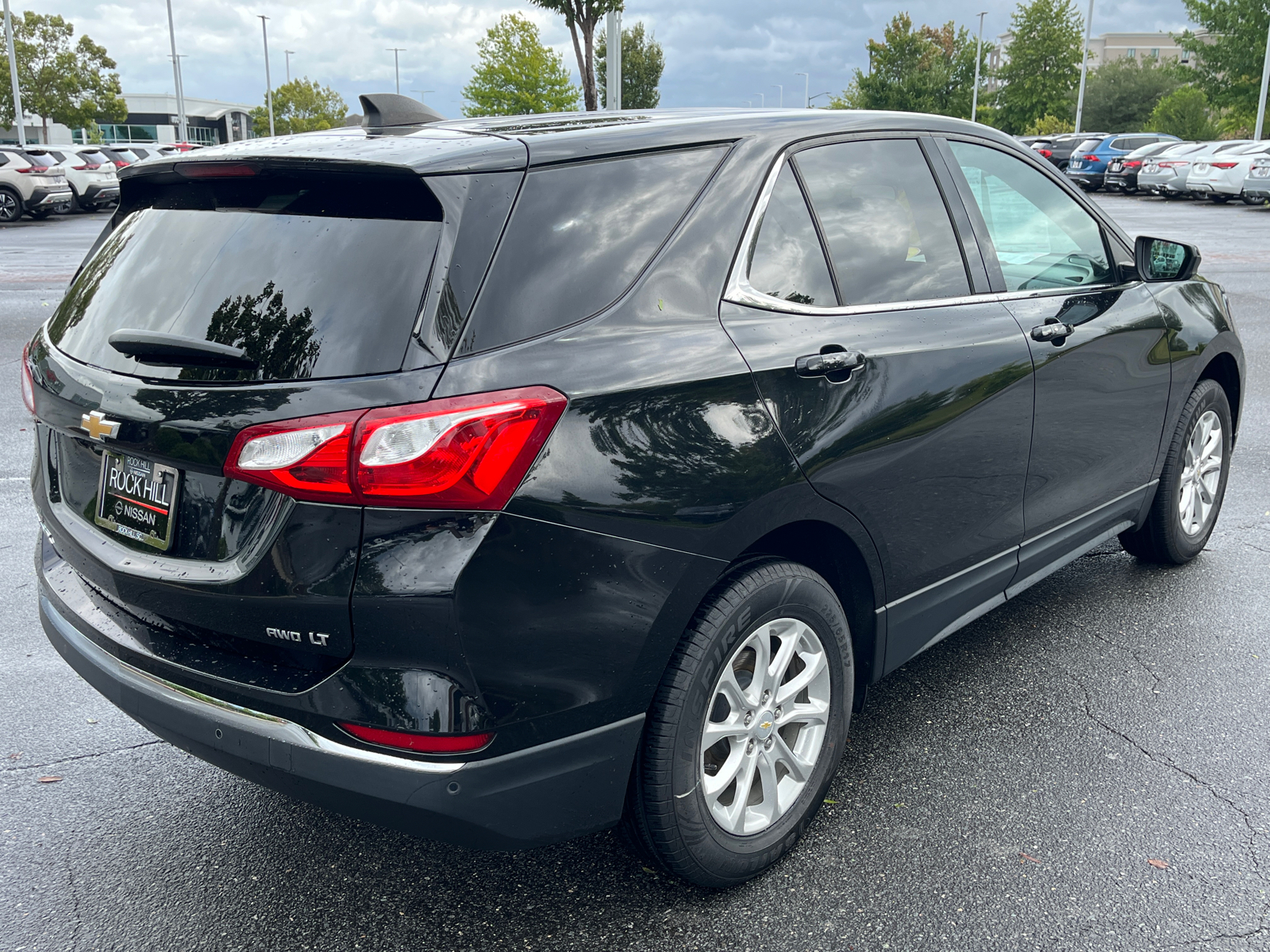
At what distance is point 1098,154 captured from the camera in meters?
38.8

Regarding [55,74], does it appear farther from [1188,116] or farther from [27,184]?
[1188,116]

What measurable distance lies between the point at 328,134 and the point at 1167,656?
3259mm

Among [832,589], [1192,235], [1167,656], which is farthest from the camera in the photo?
[1192,235]

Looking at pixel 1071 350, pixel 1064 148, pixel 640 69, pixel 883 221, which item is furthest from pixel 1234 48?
pixel 883 221

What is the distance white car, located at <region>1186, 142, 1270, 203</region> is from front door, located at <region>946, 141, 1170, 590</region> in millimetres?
29592

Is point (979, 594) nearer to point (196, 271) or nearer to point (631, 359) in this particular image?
point (631, 359)

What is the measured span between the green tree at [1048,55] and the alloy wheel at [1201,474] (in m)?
68.1

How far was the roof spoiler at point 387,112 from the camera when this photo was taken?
2873 mm

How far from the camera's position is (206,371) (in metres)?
2.23

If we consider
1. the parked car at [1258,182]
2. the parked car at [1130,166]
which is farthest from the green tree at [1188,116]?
the parked car at [1258,182]

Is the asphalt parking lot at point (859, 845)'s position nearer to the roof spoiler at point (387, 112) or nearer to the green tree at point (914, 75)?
the roof spoiler at point (387, 112)

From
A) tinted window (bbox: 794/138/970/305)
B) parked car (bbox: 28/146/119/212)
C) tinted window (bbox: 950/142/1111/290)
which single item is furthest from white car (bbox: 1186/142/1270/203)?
tinted window (bbox: 794/138/970/305)

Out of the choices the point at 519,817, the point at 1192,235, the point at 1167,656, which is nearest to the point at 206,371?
the point at 519,817

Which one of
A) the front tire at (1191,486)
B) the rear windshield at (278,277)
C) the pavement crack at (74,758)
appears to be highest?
the rear windshield at (278,277)
